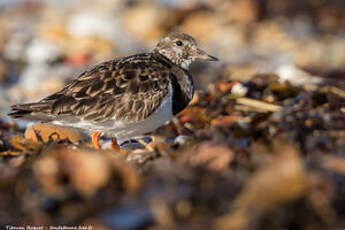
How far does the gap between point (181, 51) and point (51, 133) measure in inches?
43.6

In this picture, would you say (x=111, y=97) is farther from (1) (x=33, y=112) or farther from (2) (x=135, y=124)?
(1) (x=33, y=112)

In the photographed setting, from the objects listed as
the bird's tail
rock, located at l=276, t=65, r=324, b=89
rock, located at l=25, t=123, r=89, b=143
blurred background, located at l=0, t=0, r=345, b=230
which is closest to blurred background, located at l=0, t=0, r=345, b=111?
blurred background, located at l=0, t=0, r=345, b=230

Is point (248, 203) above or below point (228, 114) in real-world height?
above

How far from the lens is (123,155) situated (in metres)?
2.89

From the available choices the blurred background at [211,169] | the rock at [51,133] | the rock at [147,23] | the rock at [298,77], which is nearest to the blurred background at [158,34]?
the rock at [147,23]

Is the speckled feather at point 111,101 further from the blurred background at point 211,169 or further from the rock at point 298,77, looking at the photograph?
the rock at point 298,77

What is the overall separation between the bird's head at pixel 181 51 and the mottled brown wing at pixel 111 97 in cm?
49

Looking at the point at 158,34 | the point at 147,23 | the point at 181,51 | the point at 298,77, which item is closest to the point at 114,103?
the point at 181,51

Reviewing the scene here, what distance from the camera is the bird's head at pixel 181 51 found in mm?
3945

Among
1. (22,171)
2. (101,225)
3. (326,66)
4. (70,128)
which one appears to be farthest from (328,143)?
(326,66)

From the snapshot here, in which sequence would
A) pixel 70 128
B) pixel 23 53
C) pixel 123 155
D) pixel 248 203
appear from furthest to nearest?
pixel 23 53, pixel 70 128, pixel 123 155, pixel 248 203

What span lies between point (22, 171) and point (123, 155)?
2.09 ft

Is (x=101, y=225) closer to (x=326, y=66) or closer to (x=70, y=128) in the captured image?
(x=70, y=128)

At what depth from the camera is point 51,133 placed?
141 inches
